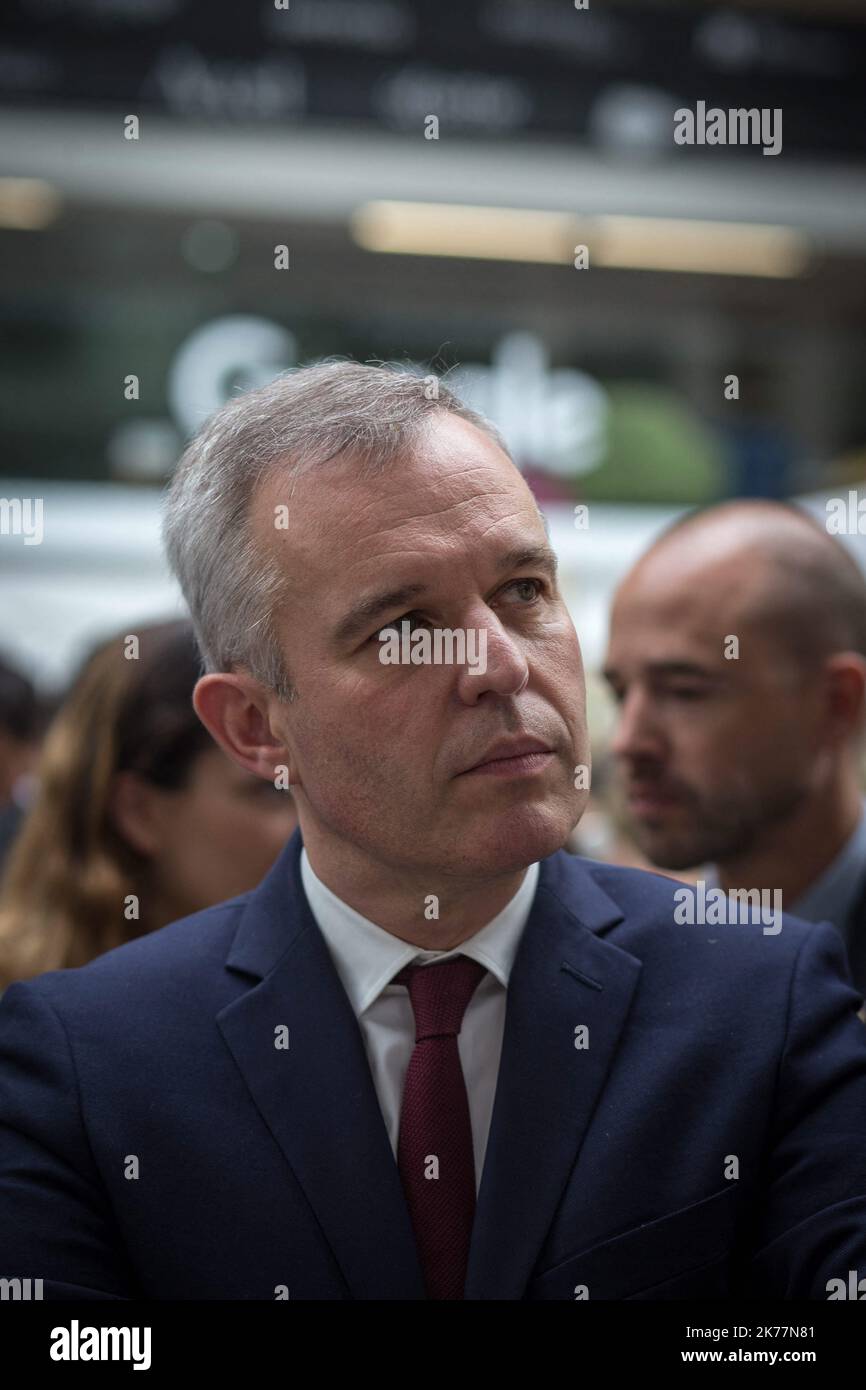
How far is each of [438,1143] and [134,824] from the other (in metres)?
0.85

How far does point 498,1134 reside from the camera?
4.01ft

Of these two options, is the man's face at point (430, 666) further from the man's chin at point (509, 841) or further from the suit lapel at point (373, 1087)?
the suit lapel at point (373, 1087)

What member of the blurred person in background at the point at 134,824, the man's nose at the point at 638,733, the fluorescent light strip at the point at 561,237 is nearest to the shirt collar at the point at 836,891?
the man's nose at the point at 638,733

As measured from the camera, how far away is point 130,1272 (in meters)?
1.24

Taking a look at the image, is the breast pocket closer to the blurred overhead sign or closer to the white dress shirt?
the white dress shirt

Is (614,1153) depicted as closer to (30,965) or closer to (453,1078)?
(453,1078)

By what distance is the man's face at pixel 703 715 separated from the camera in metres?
1.70

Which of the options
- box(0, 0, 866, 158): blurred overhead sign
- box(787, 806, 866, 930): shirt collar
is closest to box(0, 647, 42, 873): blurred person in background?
box(0, 0, 866, 158): blurred overhead sign

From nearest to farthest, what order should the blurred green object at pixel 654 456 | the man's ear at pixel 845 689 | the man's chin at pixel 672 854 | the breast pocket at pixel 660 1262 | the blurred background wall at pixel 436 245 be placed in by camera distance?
the breast pocket at pixel 660 1262 < the man's chin at pixel 672 854 < the man's ear at pixel 845 689 < the blurred background wall at pixel 436 245 < the blurred green object at pixel 654 456

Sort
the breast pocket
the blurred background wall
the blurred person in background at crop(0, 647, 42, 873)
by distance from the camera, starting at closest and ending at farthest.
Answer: the breast pocket, the blurred person in background at crop(0, 647, 42, 873), the blurred background wall

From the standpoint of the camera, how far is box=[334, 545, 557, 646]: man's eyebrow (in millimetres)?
1196

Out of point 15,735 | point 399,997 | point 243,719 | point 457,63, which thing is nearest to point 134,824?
point 243,719

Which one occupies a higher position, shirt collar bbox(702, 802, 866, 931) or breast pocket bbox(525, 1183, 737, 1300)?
shirt collar bbox(702, 802, 866, 931)

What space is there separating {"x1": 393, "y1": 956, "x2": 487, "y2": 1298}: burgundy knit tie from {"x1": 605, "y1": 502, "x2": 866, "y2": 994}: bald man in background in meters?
0.51
